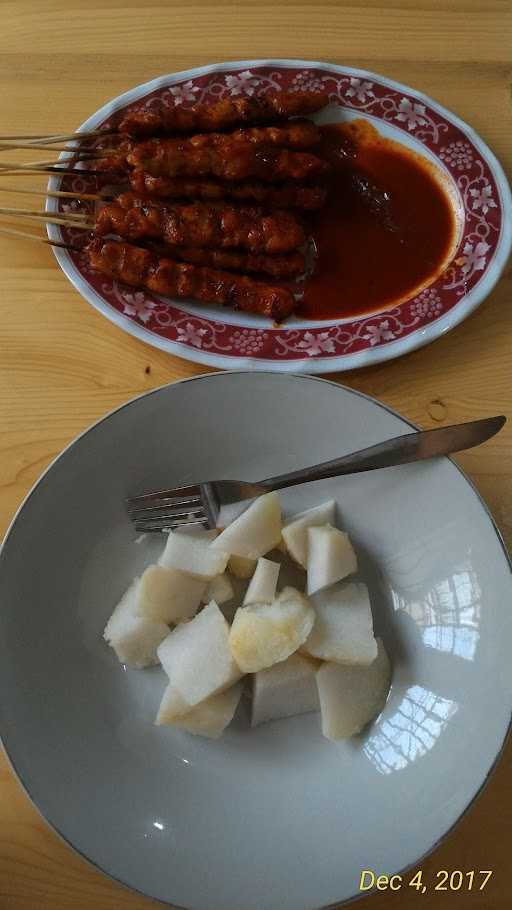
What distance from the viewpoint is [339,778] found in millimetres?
1428

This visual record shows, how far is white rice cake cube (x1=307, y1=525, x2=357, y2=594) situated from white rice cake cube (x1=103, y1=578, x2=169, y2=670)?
1.11 ft

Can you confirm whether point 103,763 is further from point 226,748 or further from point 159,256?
point 159,256

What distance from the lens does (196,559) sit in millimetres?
1487

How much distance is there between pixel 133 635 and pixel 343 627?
0.44 meters

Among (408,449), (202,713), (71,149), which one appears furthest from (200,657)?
(71,149)

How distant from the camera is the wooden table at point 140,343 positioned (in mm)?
1417

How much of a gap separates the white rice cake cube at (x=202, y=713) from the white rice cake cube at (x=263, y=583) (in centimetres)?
20

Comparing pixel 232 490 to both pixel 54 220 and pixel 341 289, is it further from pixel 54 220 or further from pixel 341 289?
pixel 54 220

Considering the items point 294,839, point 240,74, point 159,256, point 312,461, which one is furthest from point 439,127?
point 294,839

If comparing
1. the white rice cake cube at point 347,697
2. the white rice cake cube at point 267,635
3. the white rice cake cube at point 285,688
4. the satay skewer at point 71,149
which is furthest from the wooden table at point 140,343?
the white rice cake cube at point 267,635

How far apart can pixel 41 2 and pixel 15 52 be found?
0.22 m

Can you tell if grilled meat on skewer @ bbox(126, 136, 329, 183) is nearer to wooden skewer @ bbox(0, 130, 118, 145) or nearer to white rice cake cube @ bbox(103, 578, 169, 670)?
wooden skewer @ bbox(0, 130, 118, 145)

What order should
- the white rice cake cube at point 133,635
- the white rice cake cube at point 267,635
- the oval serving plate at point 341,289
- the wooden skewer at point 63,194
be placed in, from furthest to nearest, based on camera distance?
the wooden skewer at point 63,194 < the oval serving plate at point 341,289 < the white rice cake cube at point 133,635 < the white rice cake cube at point 267,635

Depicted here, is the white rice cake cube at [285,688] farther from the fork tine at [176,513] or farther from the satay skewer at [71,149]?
the satay skewer at [71,149]
